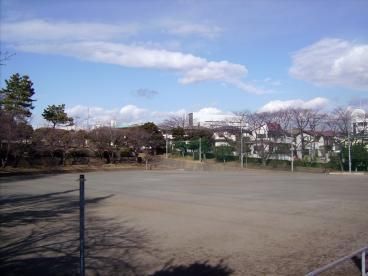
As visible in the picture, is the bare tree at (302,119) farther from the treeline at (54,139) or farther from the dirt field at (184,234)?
the dirt field at (184,234)

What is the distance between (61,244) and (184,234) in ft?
8.39

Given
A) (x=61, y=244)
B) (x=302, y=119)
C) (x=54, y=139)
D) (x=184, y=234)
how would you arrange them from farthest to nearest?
(x=302, y=119), (x=54, y=139), (x=184, y=234), (x=61, y=244)

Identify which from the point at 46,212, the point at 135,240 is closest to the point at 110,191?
the point at 46,212

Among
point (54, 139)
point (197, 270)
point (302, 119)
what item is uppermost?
point (302, 119)

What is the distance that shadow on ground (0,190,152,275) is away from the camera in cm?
668

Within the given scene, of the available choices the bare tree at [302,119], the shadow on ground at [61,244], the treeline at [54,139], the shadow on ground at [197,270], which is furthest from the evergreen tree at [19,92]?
the shadow on ground at [197,270]

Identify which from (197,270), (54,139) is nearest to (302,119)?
(54,139)

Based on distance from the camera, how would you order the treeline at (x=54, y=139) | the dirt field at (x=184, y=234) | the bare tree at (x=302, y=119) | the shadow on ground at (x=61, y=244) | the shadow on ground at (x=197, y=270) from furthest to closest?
the bare tree at (x=302, y=119) < the treeline at (x=54, y=139) < the dirt field at (x=184, y=234) < the shadow on ground at (x=61, y=244) < the shadow on ground at (x=197, y=270)

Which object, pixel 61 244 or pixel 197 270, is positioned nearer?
pixel 197 270

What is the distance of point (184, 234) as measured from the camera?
9461 mm

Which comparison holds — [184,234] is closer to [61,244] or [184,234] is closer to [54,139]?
[61,244]

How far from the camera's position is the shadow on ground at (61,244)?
668cm

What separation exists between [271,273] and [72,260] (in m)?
3.13

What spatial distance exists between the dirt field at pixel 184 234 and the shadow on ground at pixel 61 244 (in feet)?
0.05
